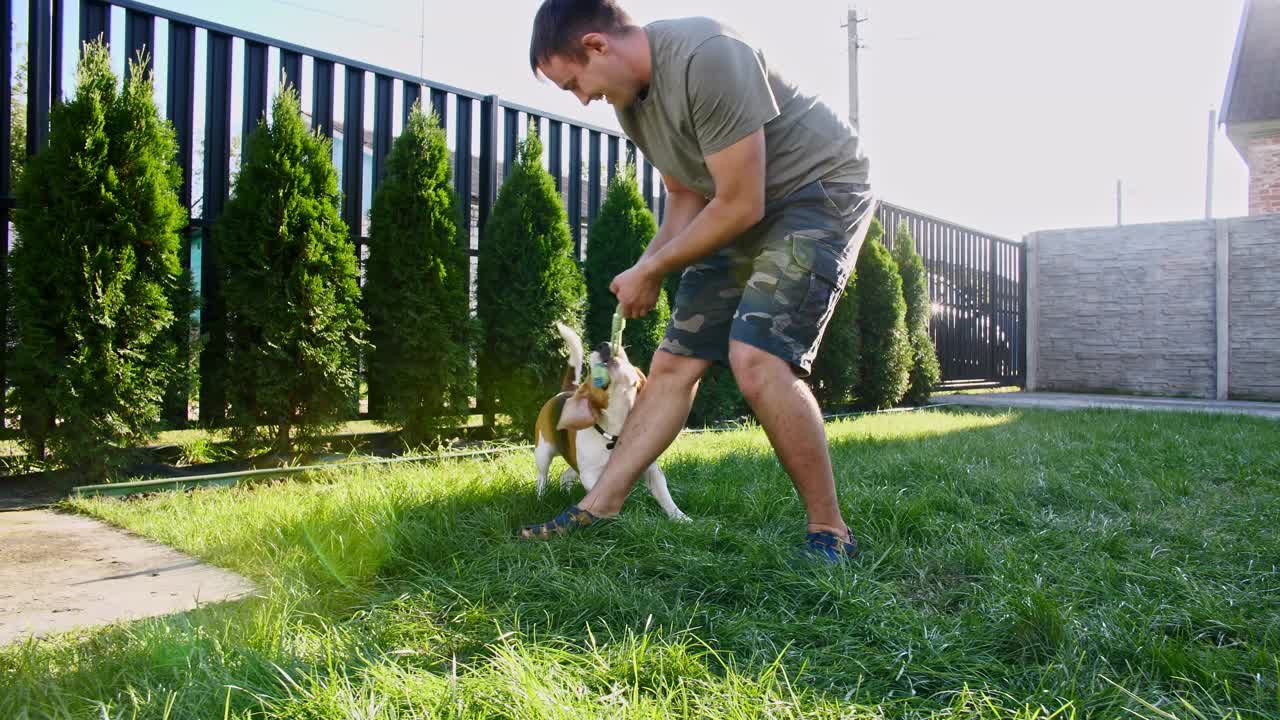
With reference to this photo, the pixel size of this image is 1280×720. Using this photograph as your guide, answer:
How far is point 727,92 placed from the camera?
208 centimetres

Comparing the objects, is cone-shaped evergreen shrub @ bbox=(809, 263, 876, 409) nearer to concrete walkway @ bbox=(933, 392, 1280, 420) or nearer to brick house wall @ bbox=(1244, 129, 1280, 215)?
concrete walkway @ bbox=(933, 392, 1280, 420)

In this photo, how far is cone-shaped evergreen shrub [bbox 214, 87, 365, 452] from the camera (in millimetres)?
4371

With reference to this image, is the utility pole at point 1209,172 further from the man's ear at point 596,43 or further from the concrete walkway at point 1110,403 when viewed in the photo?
the man's ear at point 596,43

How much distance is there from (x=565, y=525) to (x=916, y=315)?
771cm

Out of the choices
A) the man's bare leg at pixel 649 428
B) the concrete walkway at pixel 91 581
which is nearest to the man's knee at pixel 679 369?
the man's bare leg at pixel 649 428

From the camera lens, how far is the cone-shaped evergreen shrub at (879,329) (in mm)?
8391

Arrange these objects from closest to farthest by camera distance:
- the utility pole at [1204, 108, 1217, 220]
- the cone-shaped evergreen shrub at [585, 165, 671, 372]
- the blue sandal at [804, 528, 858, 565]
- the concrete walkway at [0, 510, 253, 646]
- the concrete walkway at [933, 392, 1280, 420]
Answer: the concrete walkway at [0, 510, 253, 646] < the blue sandal at [804, 528, 858, 565] < the cone-shaped evergreen shrub at [585, 165, 671, 372] < the concrete walkway at [933, 392, 1280, 420] < the utility pole at [1204, 108, 1217, 220]

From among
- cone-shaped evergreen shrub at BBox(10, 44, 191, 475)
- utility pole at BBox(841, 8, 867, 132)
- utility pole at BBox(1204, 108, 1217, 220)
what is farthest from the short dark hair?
utility pole at BBox(1204, 108, 1217, 220)

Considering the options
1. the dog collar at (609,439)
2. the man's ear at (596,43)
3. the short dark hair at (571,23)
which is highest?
the short dark hair at (571,23)

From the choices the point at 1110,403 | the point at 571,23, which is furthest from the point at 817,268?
the point at 1110,403

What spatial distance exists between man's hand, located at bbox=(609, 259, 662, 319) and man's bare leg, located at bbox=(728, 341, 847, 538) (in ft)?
1.07

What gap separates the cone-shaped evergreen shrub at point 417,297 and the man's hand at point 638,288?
285 cm

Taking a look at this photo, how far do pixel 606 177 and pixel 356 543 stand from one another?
563 cm

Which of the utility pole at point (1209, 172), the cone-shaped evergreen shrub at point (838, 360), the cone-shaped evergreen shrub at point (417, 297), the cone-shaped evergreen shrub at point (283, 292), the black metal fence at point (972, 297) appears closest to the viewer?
the cone-shaped evergreen shrub at point (283, 292)
